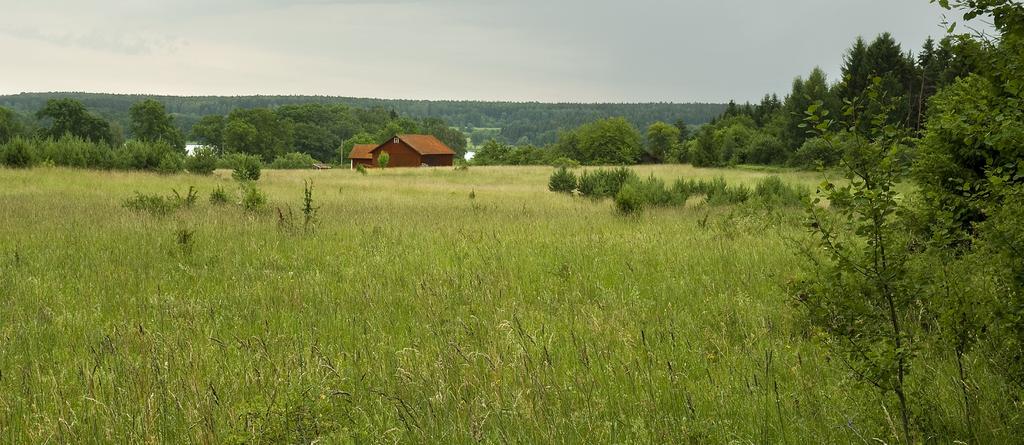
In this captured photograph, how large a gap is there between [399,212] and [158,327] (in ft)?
36.7

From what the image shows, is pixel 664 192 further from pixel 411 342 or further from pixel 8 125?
pixel 8 125

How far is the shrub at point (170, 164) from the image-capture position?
3012 centimetres

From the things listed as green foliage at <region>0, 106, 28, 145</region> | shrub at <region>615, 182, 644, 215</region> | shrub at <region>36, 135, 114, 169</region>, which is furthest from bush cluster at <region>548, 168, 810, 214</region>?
green foliage at <region>0, 106, 28, 145</region>

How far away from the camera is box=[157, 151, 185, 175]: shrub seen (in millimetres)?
30122

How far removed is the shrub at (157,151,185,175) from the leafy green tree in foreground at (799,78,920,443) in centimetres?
3243

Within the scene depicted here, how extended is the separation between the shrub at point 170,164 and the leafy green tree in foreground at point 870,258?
32.4 metres

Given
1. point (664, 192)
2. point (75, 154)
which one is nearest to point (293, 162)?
point (75, 154)

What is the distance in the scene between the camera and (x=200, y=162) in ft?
105

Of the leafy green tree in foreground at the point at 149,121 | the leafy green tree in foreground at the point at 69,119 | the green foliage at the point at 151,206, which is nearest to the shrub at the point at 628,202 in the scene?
the green foliage at the point at 151,206

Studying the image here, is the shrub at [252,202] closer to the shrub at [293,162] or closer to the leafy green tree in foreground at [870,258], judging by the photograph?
the leafy green tree in foreground at [870,258]

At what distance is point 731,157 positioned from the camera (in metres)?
66.7

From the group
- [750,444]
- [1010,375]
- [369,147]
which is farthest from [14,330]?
[369,147]

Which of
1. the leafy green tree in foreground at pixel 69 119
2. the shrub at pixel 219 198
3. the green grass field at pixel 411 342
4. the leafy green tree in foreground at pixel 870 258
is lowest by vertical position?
the shrub at pixel 219 198

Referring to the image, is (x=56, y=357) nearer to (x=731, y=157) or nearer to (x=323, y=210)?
(x=323, y=210)
